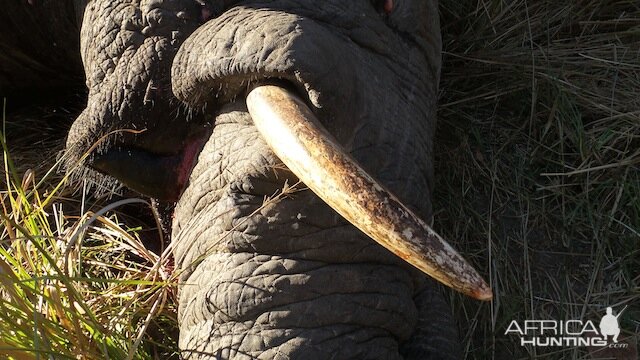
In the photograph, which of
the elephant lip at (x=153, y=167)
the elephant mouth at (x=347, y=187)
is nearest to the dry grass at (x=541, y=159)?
the elephant lip at (x=153, y=167)

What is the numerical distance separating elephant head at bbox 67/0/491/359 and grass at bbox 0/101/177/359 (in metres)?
0.21

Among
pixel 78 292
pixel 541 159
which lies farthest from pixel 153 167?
pixel 541 159

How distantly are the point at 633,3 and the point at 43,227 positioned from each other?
2077 mm

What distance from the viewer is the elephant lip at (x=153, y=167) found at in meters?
2.41

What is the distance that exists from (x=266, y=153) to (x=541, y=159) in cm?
138

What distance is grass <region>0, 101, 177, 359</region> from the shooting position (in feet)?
7.66

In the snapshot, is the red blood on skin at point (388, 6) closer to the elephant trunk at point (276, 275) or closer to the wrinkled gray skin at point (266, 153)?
the wrinkled gray skin at point (266, 153)

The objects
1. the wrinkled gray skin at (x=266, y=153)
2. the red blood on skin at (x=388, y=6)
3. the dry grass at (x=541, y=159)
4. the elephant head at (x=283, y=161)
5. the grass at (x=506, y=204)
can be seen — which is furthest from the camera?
the dry grass at (x=541, y=159)

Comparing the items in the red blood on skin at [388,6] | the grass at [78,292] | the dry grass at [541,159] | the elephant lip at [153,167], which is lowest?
the dry grass at [541,159]

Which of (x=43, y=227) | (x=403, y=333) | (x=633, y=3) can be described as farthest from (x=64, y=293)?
(x=633, y=3)

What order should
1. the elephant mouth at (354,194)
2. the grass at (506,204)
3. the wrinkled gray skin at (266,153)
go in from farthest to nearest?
the grass at (506,204) < the wrinkled gray skin at (266,153) < the elephant mouth at (354,194)

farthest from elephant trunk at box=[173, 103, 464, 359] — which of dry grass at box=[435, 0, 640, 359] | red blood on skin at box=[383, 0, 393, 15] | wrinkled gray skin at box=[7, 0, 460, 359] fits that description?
dry grass at box=[435, 0, 640, 359]

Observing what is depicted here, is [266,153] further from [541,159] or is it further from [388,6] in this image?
[541,159]

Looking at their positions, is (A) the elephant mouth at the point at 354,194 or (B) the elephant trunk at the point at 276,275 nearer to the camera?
(A) the elephant mouth at the point at 354,194
